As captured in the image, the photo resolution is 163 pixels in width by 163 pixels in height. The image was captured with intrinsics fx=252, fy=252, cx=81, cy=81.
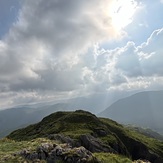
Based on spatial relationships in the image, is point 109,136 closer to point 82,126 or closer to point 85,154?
point 82,126

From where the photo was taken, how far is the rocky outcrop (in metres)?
32.6

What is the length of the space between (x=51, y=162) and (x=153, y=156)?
9029 cm

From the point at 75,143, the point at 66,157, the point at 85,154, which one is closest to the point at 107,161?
the point at 85,154

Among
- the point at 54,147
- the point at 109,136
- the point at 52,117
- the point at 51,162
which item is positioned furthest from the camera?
the point at 52,117

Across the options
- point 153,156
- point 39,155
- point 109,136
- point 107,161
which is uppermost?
point 39,155

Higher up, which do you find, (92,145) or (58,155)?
(58,155)

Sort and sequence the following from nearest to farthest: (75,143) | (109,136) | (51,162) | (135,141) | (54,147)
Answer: (51,162) → (54,147) → (75,143) → (109,136) → (135,141)

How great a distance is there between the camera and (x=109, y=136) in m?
101

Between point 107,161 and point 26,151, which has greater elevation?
point 26,151

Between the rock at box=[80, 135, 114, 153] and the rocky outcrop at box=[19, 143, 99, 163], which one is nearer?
the rocky outcrop at box=[19, 143, 99, 163]

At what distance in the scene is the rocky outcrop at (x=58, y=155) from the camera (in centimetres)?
3256

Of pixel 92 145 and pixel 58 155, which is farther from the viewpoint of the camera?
pixel 92 145

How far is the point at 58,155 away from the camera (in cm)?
3356

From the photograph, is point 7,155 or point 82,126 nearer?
point 7,155
